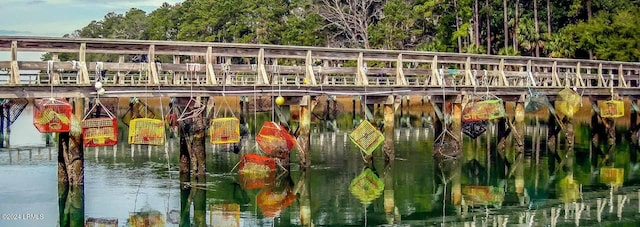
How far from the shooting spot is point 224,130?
1072 inches

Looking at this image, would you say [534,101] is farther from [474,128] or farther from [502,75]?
[474,128]

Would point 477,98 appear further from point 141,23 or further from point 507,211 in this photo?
point 141,23

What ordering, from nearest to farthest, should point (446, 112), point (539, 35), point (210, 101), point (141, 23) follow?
point (210, 101)
point (446, 112)
point (539, 35)
point (141, 23)

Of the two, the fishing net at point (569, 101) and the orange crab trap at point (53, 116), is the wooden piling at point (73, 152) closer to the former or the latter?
the orange crab trap at point (53, 116)

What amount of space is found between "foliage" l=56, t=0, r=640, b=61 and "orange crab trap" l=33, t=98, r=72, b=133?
4328cm

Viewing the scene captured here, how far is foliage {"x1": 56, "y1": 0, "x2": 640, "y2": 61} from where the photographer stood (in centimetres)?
6269

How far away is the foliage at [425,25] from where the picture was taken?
6269 centimetres

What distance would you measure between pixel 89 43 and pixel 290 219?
7623 mm

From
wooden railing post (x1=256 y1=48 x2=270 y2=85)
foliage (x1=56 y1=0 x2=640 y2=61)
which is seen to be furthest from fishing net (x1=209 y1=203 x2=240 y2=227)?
foliage (x1=56 y1=0 x2=640 y2=61)

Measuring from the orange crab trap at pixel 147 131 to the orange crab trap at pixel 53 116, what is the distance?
186 cm

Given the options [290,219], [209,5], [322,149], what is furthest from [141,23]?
[290,219]

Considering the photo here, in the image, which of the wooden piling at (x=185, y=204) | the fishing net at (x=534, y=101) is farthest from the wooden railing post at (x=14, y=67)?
the fishing net at (x=534, y=101)

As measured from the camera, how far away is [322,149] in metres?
40.0

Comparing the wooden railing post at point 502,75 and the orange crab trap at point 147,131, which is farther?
the wooden railing post at point 502,75
